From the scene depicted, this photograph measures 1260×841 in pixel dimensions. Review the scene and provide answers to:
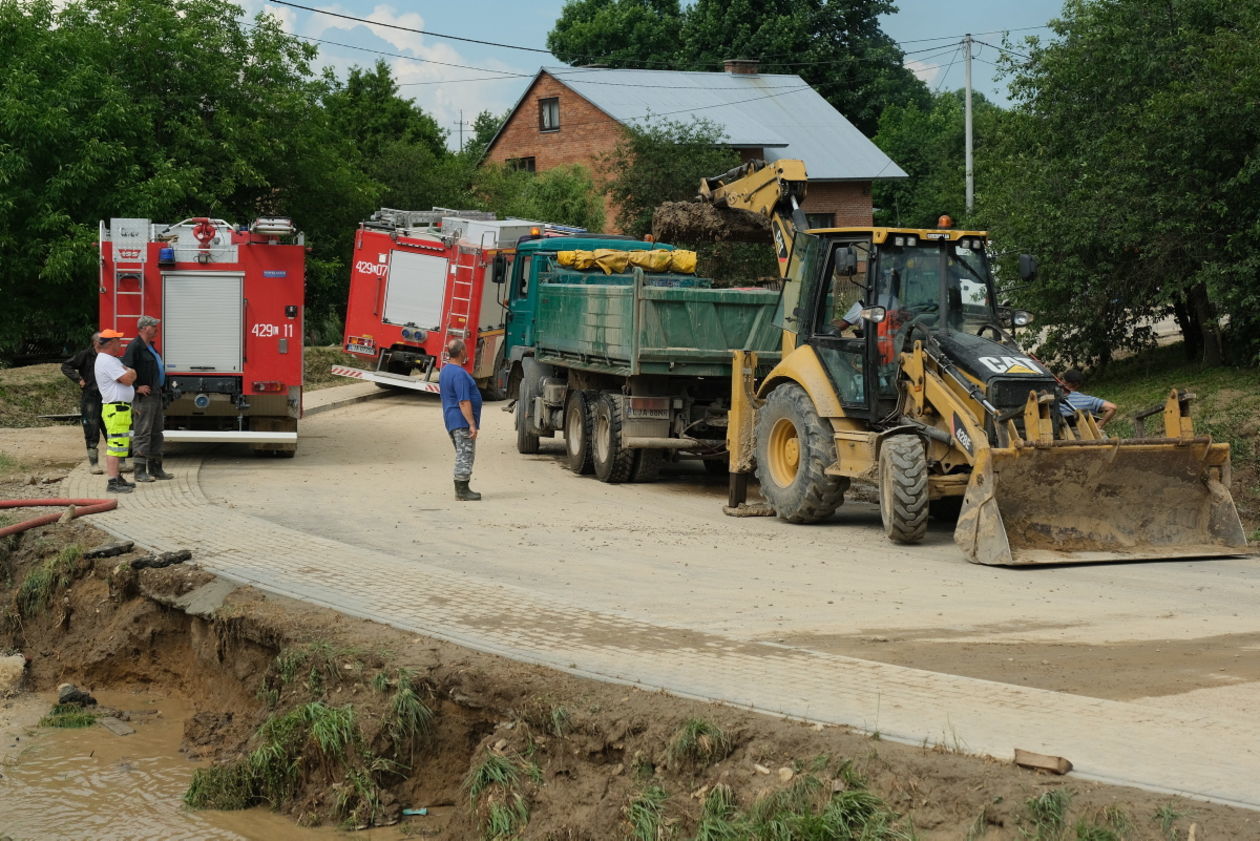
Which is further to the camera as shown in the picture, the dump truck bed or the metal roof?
the metal roof

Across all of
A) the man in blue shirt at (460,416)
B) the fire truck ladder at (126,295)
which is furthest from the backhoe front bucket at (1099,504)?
the fire truck ladder at (126,295)

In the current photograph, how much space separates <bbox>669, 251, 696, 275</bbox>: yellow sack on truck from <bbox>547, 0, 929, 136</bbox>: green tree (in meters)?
48.6

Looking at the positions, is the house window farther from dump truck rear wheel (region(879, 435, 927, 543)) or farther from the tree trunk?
dump truck rear wheel (region(879, 435, 927, 543))

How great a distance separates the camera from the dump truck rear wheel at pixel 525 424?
2044 centimetres

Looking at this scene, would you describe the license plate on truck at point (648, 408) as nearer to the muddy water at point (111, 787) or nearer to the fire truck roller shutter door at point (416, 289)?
the muddy water at point (111, 787)

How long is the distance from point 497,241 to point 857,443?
47.0 ft

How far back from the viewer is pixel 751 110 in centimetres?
5638

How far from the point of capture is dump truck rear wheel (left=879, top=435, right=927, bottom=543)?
40.2 ft

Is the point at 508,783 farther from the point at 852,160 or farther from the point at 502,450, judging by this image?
the point at 852,160

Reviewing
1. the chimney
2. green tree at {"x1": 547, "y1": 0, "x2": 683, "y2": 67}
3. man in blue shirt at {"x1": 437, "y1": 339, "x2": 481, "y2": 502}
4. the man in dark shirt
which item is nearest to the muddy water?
man in blue shirt at {"x1": 437, "y1": 339, "x2": 481, "y2": 502}

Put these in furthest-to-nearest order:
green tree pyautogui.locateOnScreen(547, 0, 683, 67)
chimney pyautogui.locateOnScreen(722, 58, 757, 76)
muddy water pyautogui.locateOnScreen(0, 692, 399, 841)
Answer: green tree pyautogui.locateOnScreen(547, 0, 683, 67), chimney pyautogui.locateOnScreen(722, 58, 757, 76), muddy water pyautogui.locateOnScreen(0, 692, 399, 841)

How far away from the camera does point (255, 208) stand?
106 ft

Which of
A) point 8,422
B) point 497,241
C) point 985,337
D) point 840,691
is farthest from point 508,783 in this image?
point 497,241

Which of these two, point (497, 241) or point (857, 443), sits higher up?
point (497, 241)
